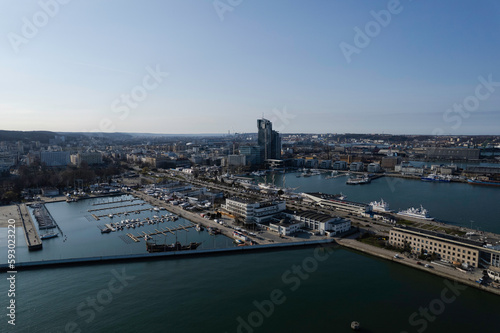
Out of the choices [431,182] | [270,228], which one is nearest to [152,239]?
[270,228]

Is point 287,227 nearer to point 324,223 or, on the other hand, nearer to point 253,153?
point 324,223

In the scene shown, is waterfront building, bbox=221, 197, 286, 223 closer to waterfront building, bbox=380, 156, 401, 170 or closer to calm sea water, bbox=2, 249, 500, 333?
calm sea water, bbox=2, 249, 500, 333

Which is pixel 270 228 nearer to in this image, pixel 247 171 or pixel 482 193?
pixel 482 193

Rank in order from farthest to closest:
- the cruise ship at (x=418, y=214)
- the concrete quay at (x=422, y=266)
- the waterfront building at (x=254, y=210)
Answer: the cruise ship at (x=418, y=214) < the waterfront building at (x=254, y=210) < the concrete quay at (x=422, y=266)

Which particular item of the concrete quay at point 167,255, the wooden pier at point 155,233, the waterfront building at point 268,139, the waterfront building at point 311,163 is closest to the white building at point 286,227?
the concrete quay at point 167,255

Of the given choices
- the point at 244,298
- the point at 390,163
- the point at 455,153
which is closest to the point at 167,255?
the point at 244,298

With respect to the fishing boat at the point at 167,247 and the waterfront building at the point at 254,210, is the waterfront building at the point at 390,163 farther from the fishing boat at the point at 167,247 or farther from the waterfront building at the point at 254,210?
the fishing boat at the point at 167,247

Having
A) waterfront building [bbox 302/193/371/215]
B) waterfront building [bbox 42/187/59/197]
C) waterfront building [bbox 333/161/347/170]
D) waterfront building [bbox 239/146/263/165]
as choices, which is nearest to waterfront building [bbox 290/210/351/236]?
waterfront building [bbox 302/193/371/215]
